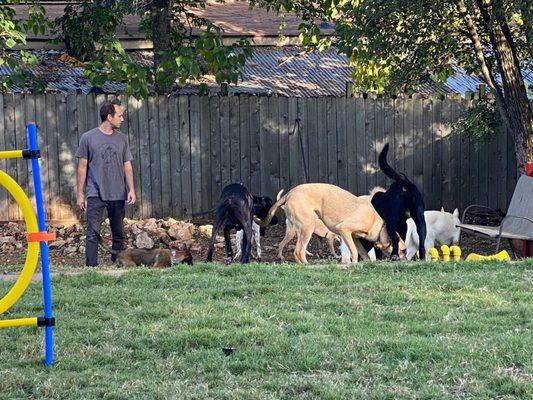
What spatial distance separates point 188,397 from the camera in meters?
5.66

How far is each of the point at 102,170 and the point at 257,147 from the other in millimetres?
5588

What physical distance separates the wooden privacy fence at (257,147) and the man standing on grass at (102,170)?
4493 mm

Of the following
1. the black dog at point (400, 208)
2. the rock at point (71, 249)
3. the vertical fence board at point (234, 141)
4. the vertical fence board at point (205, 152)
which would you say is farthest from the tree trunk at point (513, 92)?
the rock at point (71, 249)

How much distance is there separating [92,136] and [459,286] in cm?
467

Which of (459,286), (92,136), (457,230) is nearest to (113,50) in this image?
(92,136)

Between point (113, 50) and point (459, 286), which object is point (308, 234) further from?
point (113, 50)

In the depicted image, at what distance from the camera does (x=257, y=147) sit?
16.7 meters

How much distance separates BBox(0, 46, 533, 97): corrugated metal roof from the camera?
73.8ft

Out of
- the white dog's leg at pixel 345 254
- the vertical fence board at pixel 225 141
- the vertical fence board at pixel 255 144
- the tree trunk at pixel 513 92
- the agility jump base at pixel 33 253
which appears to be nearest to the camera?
the agility jump base at pixel 33 253

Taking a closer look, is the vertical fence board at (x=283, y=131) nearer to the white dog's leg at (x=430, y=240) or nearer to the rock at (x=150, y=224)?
the rock at (x=150, y=224)

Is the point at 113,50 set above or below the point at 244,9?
below

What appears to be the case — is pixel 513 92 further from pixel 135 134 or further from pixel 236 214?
pixel 135 134

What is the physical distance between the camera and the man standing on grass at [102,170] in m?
11.4

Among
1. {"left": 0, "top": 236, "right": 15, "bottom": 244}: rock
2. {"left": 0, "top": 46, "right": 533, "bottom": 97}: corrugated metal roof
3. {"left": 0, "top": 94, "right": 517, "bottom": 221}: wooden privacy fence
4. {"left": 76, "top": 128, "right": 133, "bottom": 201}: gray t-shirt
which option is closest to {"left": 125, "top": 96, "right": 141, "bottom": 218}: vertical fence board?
{"left": 0, "top": 94, "right": 517, "bottom": 221}: wooden privacy fence
